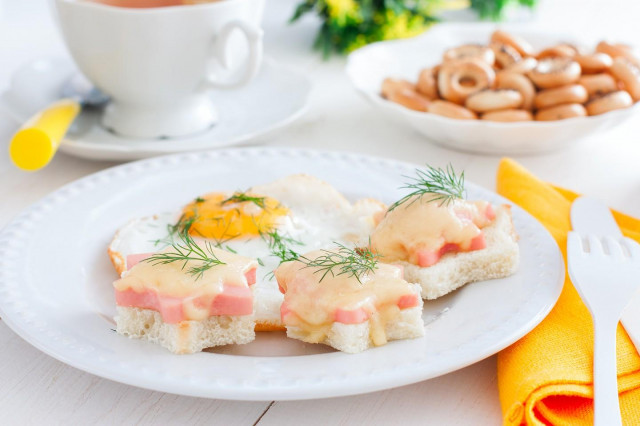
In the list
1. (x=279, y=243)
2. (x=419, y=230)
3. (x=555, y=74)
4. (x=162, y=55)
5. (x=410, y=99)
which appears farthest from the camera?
(x=410, y=99)

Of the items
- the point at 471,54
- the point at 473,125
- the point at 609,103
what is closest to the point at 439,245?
the point at 473,125

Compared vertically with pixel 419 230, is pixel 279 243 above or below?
below

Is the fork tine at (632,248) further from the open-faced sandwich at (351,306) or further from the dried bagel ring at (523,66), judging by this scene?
the dried bagel ring at (523,66)

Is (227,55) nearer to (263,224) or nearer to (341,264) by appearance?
(263,224)

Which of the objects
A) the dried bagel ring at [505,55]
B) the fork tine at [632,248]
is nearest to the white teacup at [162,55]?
the dried bagel ring at [505,55]

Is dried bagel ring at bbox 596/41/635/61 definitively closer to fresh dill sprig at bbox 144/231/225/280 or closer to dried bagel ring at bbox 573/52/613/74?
dried bagel ring at bbox 573/52/613/74

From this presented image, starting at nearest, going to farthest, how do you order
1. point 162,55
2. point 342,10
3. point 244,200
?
point 244,200 < point 162,55 < point 342,10

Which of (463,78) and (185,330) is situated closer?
(185,330)

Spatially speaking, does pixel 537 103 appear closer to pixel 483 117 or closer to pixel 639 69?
pixel 483 117

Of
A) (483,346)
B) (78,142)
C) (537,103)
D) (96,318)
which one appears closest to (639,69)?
(537,103)
